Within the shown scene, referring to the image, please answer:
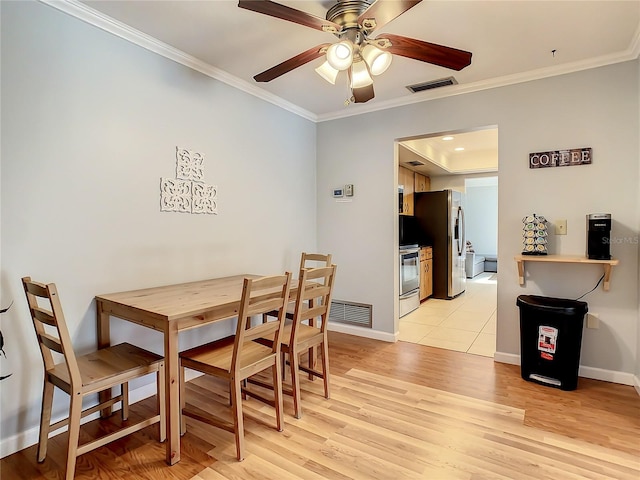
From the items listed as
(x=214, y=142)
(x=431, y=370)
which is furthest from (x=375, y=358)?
(x=214, y=142)

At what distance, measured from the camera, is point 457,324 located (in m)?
4.33

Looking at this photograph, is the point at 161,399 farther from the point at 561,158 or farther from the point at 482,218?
the point at 482,218

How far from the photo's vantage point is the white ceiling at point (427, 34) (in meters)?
2.07

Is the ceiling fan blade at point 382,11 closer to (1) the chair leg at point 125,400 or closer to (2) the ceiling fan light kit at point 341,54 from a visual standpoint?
(2) the ceiling fan light kit at point 341,54

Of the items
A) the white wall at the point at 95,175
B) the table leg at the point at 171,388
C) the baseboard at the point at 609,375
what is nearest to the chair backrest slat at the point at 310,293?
the table leg at the point at 171,388

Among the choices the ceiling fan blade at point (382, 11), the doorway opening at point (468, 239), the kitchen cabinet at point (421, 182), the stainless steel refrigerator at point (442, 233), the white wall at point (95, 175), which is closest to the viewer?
the ceiling fan blade at point (382, 11)

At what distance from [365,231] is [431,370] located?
61.5 inches

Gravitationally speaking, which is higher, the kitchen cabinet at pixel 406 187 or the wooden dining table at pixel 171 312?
the kitchen cabinet at pixel 406 187

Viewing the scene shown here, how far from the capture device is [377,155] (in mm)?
3742

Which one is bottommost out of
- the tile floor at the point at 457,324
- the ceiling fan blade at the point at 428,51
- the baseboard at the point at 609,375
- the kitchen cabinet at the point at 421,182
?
the tile floor at the point at 457,324

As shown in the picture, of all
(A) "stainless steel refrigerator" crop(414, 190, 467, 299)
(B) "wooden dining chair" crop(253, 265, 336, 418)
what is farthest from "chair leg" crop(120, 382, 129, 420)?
(A) "stainless steel refrigerator" crop(414, 190, 467, 299)

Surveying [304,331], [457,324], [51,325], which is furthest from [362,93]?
[457,324]

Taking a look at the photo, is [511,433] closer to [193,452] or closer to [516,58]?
[193,452]

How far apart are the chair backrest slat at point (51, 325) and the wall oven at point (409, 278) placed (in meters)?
3.53
